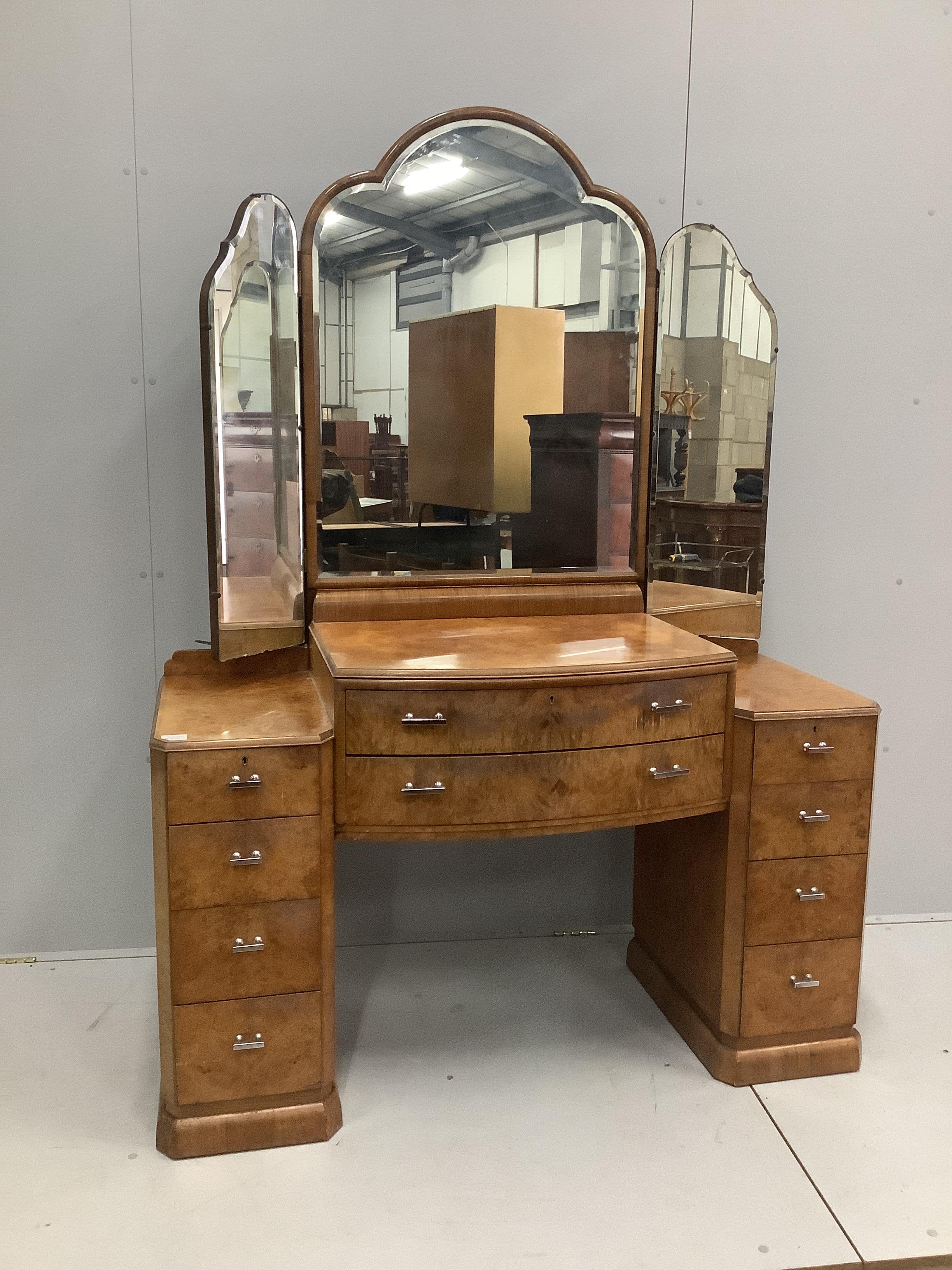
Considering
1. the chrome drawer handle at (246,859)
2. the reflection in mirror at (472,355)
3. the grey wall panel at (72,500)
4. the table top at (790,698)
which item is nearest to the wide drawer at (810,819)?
the table top at (790,698)

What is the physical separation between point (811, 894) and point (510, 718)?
0.76 metres

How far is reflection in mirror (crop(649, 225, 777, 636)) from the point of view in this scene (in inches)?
92.7

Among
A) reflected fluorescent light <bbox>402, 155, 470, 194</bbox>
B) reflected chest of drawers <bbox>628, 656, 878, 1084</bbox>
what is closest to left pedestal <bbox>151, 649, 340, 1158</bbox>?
reflected chest of drawers <bbox>628, 656, 878, 1084</bbox>

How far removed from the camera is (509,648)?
6.49 feet

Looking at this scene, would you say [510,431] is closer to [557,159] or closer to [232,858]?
[557,159]

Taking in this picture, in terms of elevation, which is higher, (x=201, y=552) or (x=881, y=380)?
(x=881, y=380)

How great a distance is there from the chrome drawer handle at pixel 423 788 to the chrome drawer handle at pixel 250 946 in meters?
0.36

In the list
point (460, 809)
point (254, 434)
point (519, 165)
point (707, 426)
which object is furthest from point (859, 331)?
point (460, 809)

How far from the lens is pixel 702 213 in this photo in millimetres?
2459

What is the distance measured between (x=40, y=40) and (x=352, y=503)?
1.17 m

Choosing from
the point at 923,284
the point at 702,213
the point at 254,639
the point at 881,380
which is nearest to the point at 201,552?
the point at 254,639

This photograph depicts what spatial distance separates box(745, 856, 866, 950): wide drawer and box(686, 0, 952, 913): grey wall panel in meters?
0.76

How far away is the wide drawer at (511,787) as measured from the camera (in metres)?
1.81

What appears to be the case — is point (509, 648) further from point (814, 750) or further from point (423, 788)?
point (814, 750)
